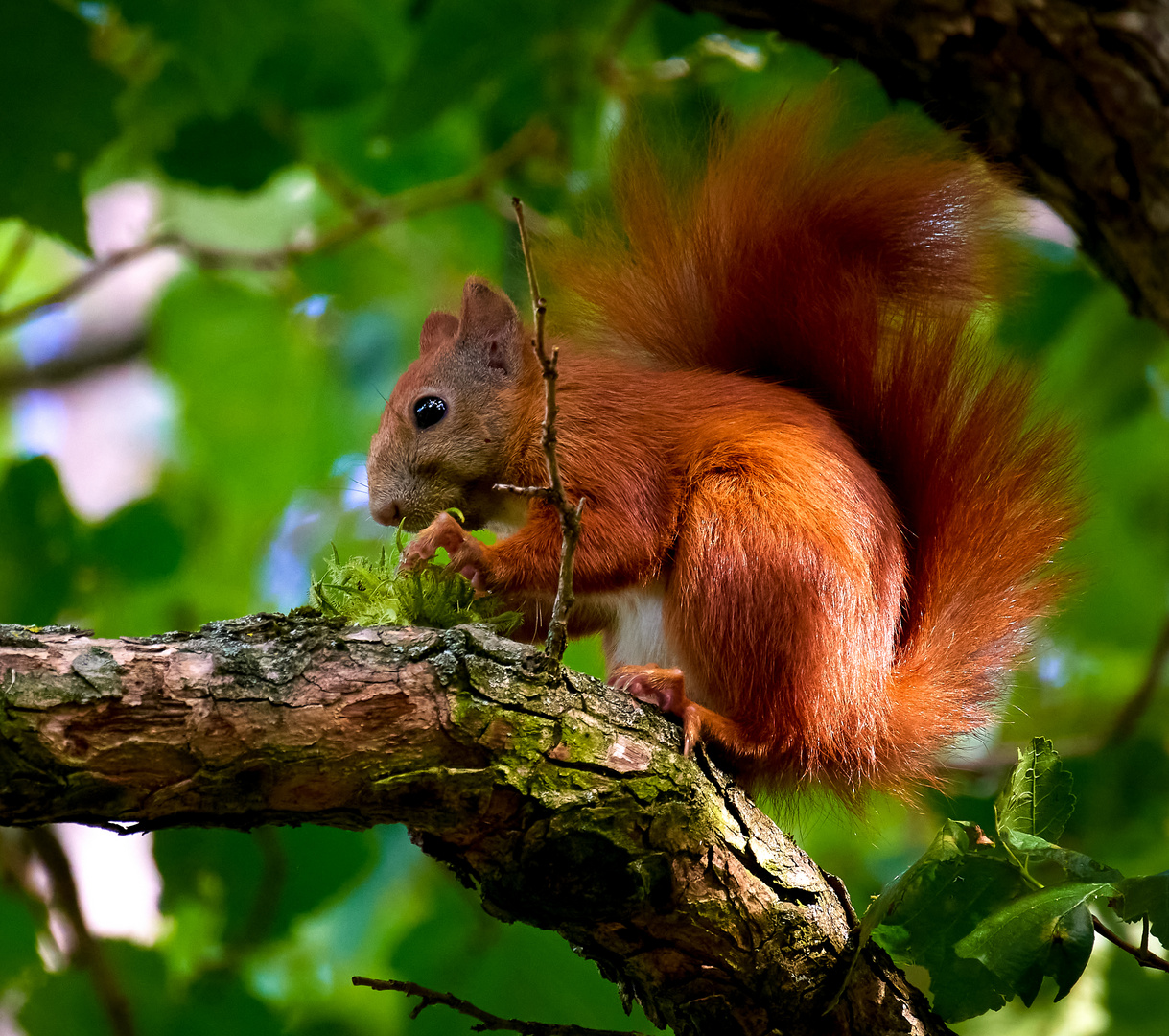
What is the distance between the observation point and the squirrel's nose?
5.32 ft

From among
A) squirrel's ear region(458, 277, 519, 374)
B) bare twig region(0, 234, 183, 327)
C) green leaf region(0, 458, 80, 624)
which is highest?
squirrel's ear region(458, 277, 519, 374)

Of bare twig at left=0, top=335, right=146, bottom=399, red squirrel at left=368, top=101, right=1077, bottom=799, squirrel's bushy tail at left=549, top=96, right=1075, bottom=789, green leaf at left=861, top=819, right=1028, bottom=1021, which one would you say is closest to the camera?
green leaf at left=861, top=819, right=1028, bottom=1021

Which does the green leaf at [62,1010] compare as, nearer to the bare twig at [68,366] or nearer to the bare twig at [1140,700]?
A: the bare twig at [1140,700]

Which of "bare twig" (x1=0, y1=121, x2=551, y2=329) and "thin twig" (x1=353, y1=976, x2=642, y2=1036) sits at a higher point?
"bare twig" (x1=0, y1=121, x2=551, y2=329)

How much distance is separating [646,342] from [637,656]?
1.59ft

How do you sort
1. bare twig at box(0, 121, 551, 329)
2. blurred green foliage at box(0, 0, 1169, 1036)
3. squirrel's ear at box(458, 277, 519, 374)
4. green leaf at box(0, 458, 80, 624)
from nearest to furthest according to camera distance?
1. squirrel's ear at box(458, 277, 519, 374)
2. blurred green foliage at box(0, 0, 1169, 1036)
3. green leaf at box(0, 458, 80, 624)
4. bare twig at box(0, 121, 551, 329)

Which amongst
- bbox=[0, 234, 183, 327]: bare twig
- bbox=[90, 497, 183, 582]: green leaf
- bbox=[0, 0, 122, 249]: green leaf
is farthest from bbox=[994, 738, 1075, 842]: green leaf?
bbox=[0, 234, 183, 327]: bare twig

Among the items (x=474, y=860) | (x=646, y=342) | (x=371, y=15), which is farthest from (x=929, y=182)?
(x=371, y=15)

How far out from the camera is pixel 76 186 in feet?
5.82

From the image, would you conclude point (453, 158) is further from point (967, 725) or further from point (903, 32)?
point (967, 725)

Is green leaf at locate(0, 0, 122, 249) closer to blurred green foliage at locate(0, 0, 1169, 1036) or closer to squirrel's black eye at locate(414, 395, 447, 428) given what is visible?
blurred green foliage at locate(0, 0, 1169, 1036)

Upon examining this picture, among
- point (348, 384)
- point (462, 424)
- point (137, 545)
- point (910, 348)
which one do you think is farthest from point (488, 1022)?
point (348, 384)

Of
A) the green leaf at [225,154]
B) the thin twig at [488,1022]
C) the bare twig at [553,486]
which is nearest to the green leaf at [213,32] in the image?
the green leaf at [225,154]

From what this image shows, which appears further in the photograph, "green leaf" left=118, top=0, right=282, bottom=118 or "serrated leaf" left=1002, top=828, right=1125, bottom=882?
"green leaf" left=118, top=0, right=282, bottom=118
